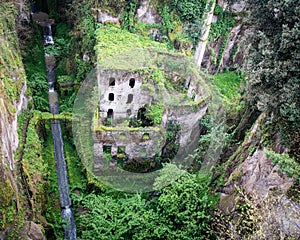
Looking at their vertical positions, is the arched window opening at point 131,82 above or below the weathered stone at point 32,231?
above

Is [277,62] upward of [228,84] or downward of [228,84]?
upward

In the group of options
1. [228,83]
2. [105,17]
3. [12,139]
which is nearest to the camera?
[12,139]

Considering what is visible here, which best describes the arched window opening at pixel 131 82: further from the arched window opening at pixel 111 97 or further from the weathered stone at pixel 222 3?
the weathered stone at pixel 222 3

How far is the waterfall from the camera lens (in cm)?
1889

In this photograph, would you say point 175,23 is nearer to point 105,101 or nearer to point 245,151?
point 105,101

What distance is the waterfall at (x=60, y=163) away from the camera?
1889cm

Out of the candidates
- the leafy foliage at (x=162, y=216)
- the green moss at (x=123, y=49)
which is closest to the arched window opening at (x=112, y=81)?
the green moss at (x=123, y=49)

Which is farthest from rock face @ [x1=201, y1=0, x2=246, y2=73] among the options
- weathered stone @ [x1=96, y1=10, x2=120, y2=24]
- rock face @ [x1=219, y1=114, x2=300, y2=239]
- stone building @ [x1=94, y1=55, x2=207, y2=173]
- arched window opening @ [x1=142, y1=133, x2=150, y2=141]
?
rock face @ [x1=219, y1=114, x2=300, y2=239]

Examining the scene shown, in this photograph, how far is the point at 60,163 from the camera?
72.0ft

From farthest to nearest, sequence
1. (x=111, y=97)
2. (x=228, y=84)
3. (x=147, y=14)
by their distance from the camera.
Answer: (x=228, y=84), (x=147, y=14), (x=111, y=97)

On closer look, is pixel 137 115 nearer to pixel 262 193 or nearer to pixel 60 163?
pixel 60 163

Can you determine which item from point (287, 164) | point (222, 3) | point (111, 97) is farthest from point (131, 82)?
point (222, 3)

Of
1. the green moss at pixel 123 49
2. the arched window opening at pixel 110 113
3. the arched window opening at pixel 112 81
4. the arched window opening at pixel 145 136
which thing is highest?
the green moss at pixel 123 49

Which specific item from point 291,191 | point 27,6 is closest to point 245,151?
point 291,191
